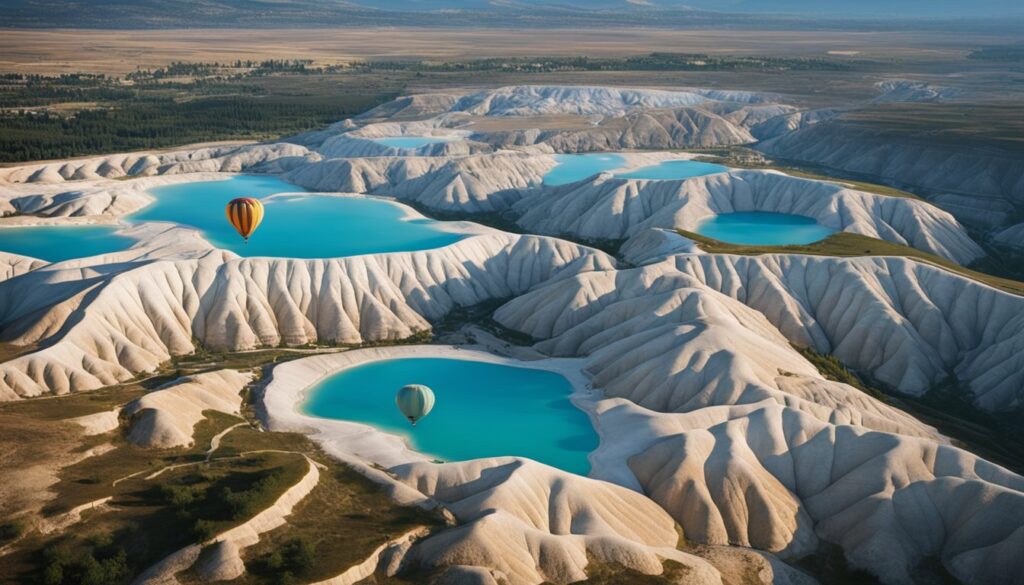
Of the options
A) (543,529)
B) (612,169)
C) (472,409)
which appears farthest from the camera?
(612,169)

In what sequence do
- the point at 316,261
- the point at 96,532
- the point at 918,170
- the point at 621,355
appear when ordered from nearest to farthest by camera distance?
the point at 96,532, the point at 621,355, the point at 316,261, the point at 918,170

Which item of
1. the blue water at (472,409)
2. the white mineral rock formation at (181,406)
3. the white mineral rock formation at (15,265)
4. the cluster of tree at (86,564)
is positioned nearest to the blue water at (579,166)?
the blue water at (472,409)

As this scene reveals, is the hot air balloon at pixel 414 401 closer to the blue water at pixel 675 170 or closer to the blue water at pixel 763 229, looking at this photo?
the blue water at pixel 763 229

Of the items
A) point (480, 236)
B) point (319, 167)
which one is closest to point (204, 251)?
point (480, 236)

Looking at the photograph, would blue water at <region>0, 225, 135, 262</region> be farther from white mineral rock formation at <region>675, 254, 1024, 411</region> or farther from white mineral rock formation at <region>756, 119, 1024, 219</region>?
white mineral rock formation at <region>756, 119, 1024, 219</region>

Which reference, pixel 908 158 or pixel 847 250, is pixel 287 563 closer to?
pixel 847 250

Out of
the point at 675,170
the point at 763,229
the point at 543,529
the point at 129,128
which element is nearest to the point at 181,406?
the point at 543,529

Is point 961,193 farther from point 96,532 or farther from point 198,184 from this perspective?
point 96,532
